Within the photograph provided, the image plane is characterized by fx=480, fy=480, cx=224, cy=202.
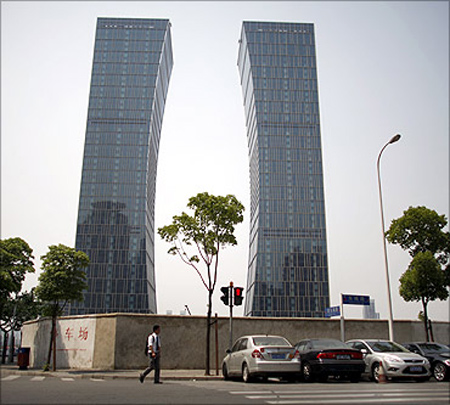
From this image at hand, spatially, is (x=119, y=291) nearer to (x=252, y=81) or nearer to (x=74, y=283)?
(x=252, y=81)

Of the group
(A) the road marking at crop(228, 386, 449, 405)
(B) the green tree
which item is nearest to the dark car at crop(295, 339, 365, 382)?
(A) the road marking at crop(228, 386, 449, 405)

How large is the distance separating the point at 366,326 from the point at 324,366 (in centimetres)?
1014

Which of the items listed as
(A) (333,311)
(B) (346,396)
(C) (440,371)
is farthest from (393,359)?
(A) (333,311)

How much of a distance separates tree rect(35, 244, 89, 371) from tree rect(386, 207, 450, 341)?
54.7ft

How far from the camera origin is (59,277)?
2122cm

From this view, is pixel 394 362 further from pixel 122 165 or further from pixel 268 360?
pixel 122 165

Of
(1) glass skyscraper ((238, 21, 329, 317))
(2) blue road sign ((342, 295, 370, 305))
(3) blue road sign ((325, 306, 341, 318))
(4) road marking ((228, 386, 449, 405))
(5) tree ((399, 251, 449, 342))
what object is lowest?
(4) road marking ((228, 386, 449, 405))

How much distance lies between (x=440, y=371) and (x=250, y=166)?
119m

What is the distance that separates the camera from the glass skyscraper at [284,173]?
115938mm

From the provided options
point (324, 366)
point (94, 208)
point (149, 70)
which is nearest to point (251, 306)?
point (94, 208)

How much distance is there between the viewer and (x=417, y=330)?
81.1 ft

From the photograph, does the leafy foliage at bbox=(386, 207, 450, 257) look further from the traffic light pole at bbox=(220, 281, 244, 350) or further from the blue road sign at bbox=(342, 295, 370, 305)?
the traffic light pole at bbox=(220, 281, 244, 350)

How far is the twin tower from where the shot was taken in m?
115

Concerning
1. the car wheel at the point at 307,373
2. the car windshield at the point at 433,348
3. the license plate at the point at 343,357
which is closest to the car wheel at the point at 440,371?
the car windshield at the point at 433,348
